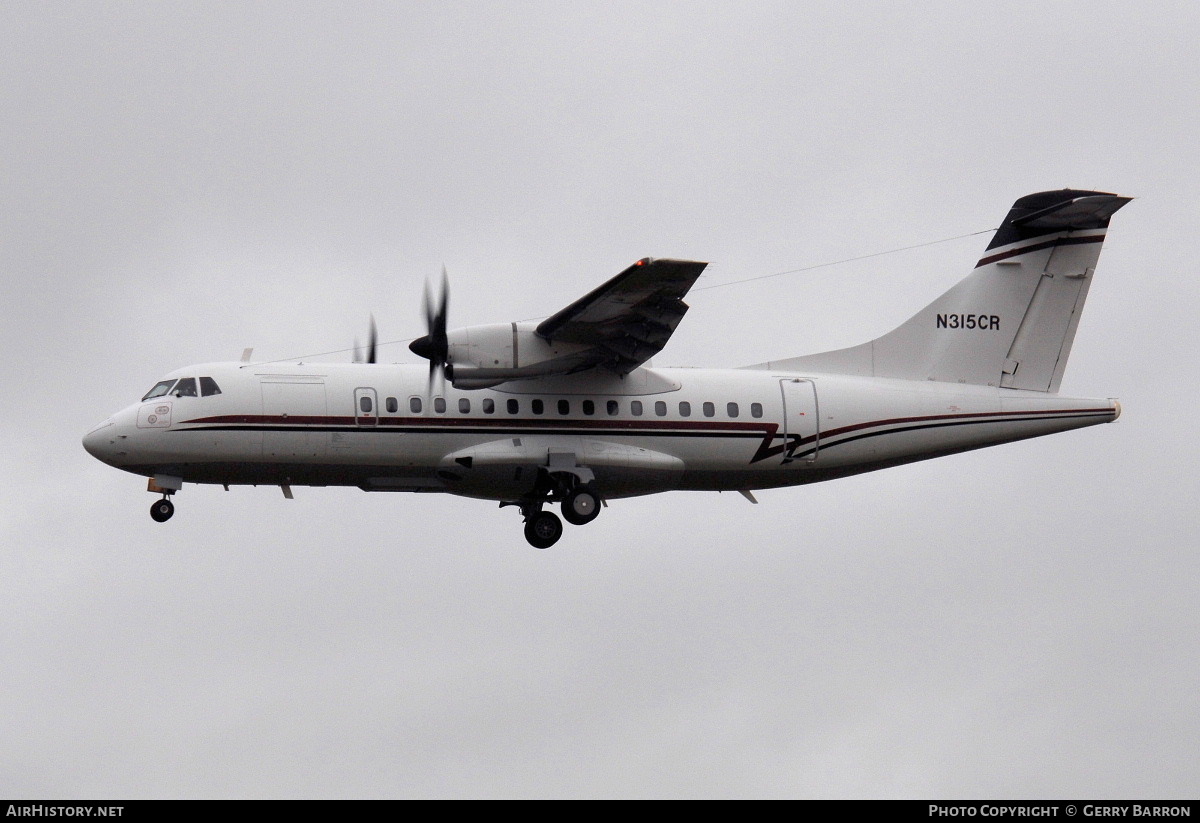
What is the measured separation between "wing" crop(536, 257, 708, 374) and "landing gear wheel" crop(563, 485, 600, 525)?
2.01 metres

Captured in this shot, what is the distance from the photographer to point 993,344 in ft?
92.0

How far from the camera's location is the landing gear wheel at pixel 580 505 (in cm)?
2548

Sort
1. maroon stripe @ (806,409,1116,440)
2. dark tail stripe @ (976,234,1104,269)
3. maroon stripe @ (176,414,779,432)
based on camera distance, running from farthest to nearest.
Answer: dark tail stripe @ (976,234,1104,269), maroon stripe @ (806,409,1116,440), maroon stripe @ (176,414,779,432)

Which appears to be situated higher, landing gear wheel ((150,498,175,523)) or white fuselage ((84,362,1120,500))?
white fuselage ((84,362,1120,500))

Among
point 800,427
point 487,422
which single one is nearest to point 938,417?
→ point 800,427

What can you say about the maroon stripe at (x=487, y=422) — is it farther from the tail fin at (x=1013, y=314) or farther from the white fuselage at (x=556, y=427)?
the tail fin at (x=1013, y=314)

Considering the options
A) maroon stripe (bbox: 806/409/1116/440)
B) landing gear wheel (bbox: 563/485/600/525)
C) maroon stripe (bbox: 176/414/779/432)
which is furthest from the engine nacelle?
maroon stripe (bbox: 806/409/1116/440)

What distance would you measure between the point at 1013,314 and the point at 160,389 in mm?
14347

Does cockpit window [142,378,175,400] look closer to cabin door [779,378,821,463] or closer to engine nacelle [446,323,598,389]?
engine nacelle [446,323,598,389]

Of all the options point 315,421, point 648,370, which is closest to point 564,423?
point 648,370

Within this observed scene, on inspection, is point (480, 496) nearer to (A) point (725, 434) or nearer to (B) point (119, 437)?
(A) point (725, 434)

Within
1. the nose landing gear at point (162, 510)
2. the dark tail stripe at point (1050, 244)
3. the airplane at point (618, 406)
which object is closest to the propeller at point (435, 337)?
the airplane at point (618, 406)

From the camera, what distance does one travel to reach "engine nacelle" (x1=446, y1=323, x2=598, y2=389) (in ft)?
79.3

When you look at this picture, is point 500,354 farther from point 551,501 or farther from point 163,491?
point 163,491
